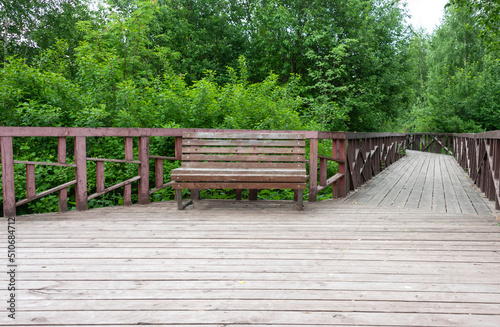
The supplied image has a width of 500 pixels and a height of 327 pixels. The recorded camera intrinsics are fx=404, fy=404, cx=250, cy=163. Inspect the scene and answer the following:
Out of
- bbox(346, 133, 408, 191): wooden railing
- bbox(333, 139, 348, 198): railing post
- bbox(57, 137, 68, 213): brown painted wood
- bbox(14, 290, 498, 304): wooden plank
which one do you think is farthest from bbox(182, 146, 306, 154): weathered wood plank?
bbox(14, 290, 498, 304): wooden plank

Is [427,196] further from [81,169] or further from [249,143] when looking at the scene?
[81,169]

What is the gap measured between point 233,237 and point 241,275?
0.92 meters

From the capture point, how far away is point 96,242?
3.25 meters

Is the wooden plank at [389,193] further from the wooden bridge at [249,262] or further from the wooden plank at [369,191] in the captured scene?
the wooden bridge at [249,262]

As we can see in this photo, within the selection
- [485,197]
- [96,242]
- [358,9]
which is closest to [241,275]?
[96,242]

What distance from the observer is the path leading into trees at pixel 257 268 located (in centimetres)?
199

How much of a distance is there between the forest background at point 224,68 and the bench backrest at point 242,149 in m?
1.87

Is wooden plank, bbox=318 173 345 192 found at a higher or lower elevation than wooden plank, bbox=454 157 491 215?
higher

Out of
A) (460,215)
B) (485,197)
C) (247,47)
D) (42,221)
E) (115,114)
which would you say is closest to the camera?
(42,221)

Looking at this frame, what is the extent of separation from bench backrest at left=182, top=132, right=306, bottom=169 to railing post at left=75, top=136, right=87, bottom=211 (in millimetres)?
1114

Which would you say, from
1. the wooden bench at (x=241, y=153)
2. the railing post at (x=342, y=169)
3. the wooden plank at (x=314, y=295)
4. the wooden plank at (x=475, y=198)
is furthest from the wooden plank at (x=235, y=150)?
the wooden plank at (x=314, y=295)

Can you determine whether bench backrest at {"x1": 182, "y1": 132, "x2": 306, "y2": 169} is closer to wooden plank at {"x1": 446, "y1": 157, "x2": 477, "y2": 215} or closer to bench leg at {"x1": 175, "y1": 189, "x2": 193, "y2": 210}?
bench leg at {"x1": 175, "y1": 189, "x2": 193, "y2": 210}

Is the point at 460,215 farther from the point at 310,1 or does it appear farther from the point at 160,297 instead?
the point at 310,1

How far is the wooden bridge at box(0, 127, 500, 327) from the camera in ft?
6.58
